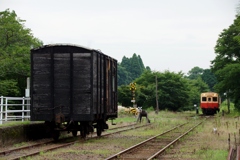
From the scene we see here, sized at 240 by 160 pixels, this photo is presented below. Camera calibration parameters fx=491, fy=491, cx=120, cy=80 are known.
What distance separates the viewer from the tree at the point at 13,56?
36.6 metres

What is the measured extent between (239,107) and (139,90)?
80.3 feet

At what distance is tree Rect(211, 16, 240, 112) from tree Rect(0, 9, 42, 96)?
21036 millimetres

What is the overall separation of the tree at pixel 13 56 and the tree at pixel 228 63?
828 inches

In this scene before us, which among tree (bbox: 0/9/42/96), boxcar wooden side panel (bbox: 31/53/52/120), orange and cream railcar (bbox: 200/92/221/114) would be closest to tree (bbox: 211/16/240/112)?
orange and cream railcar (bbox: 200/92/221/114)

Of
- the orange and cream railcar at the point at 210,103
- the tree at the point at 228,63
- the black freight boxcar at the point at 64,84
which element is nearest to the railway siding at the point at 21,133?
the black freight boxcar at the point at 64,84

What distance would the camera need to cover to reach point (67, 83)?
61.0 feet

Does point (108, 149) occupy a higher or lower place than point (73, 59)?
lower

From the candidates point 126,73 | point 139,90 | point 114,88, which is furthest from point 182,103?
point 126,73

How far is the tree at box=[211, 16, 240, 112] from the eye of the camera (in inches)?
2000

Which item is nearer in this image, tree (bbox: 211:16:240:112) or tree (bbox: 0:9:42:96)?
tree (bbox: 0:9:42:96)

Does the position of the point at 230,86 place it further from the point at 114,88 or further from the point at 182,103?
the point at 114,88

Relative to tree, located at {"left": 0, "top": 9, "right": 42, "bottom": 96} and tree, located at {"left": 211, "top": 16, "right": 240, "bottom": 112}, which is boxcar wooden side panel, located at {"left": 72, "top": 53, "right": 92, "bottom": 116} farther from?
tree, located at {"left": 211, "top": 16, "right": 240, "bottom": 112}

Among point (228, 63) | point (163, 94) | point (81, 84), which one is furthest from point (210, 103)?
point (81, 84)

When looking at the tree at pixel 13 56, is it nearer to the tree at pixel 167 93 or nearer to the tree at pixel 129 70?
the tree at pixel 167 93
